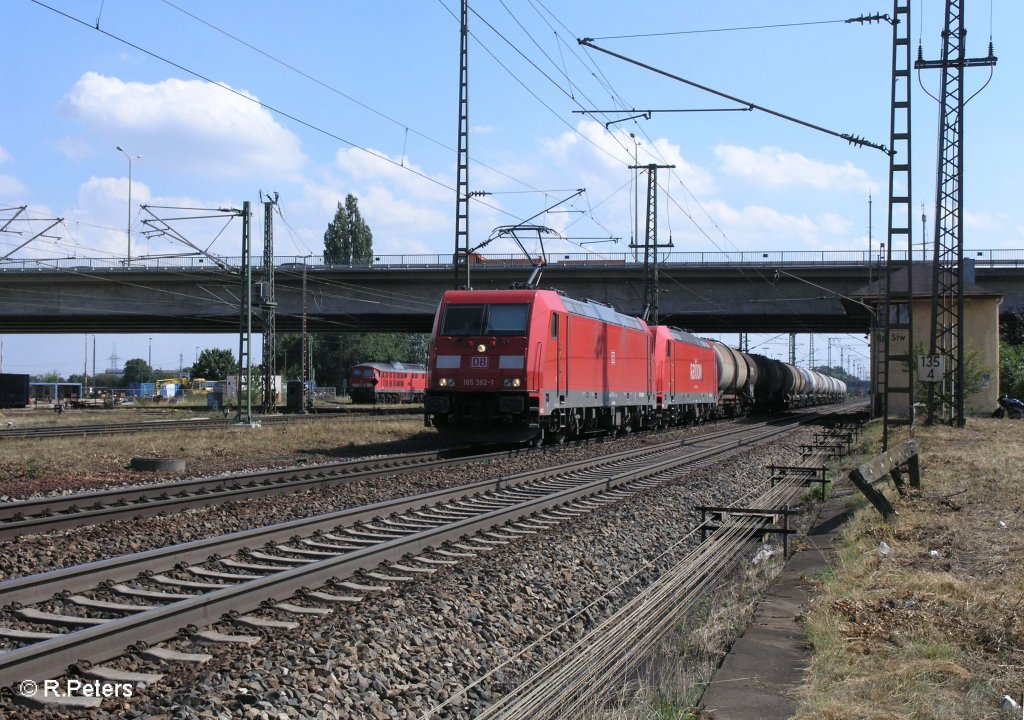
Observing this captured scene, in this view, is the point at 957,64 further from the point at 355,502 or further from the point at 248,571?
the point at 248,571

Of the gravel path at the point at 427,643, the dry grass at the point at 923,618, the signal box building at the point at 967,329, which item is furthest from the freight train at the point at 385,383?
the gravel path at the point at 427,643

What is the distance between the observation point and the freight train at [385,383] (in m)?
64.2

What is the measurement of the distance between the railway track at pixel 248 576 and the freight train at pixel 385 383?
52.0 meters

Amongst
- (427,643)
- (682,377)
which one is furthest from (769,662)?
(682,377)

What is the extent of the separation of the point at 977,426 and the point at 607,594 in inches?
946

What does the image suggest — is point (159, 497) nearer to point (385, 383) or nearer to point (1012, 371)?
point (1012, 371)

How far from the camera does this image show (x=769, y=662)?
5477 mm

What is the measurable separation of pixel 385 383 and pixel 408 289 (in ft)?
53.0

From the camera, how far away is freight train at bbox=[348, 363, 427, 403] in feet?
211

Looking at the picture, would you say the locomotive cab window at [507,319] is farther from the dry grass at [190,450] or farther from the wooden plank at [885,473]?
the wooden plank at [885,473]

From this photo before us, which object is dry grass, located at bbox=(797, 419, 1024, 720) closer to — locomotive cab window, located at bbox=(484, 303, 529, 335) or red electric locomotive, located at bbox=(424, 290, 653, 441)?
red electric locomotive, located at bbox=(424, 290, 653, 441)

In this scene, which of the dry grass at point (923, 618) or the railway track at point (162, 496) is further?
the railway track at point (162, 496)

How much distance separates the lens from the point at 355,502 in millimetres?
11688

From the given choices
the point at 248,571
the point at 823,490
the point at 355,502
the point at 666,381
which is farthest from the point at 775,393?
the point at 248,571
